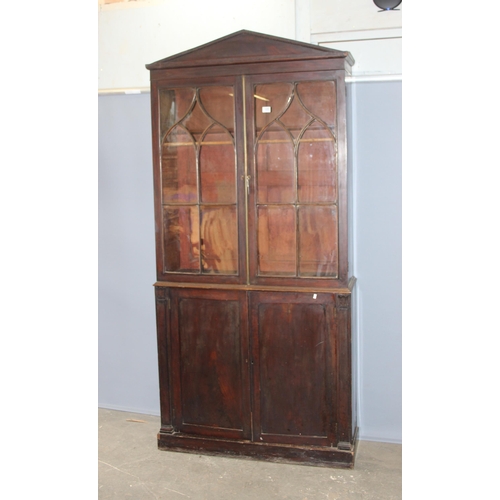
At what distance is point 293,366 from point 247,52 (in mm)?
1791

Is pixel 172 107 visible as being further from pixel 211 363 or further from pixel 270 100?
pixel 211 363

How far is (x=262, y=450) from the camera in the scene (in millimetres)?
3443

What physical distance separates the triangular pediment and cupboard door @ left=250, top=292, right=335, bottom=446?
131cm

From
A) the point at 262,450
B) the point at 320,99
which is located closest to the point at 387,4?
the point at 320,99

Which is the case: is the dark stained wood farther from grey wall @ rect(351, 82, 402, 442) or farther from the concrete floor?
grey wall @ rect(351, 82, 402, 442)

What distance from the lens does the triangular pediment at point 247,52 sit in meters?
3.19

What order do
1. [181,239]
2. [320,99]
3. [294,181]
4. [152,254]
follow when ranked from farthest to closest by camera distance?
[152,254]
[181,239]
[294,181]
[320,99]

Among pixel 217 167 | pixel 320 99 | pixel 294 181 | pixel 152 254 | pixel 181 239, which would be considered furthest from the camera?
pixel 152 254

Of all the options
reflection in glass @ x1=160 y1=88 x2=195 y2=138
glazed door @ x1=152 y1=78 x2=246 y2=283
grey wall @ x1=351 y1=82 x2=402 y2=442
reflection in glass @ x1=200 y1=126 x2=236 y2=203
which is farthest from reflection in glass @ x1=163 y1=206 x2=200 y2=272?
grey wall @ x1=351 y1=82 x2=402 y2=442

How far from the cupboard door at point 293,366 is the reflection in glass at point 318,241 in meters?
0.16

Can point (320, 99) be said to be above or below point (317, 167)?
above

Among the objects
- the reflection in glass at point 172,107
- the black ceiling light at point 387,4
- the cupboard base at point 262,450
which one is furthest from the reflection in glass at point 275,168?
the cupboard base at point 262,450
